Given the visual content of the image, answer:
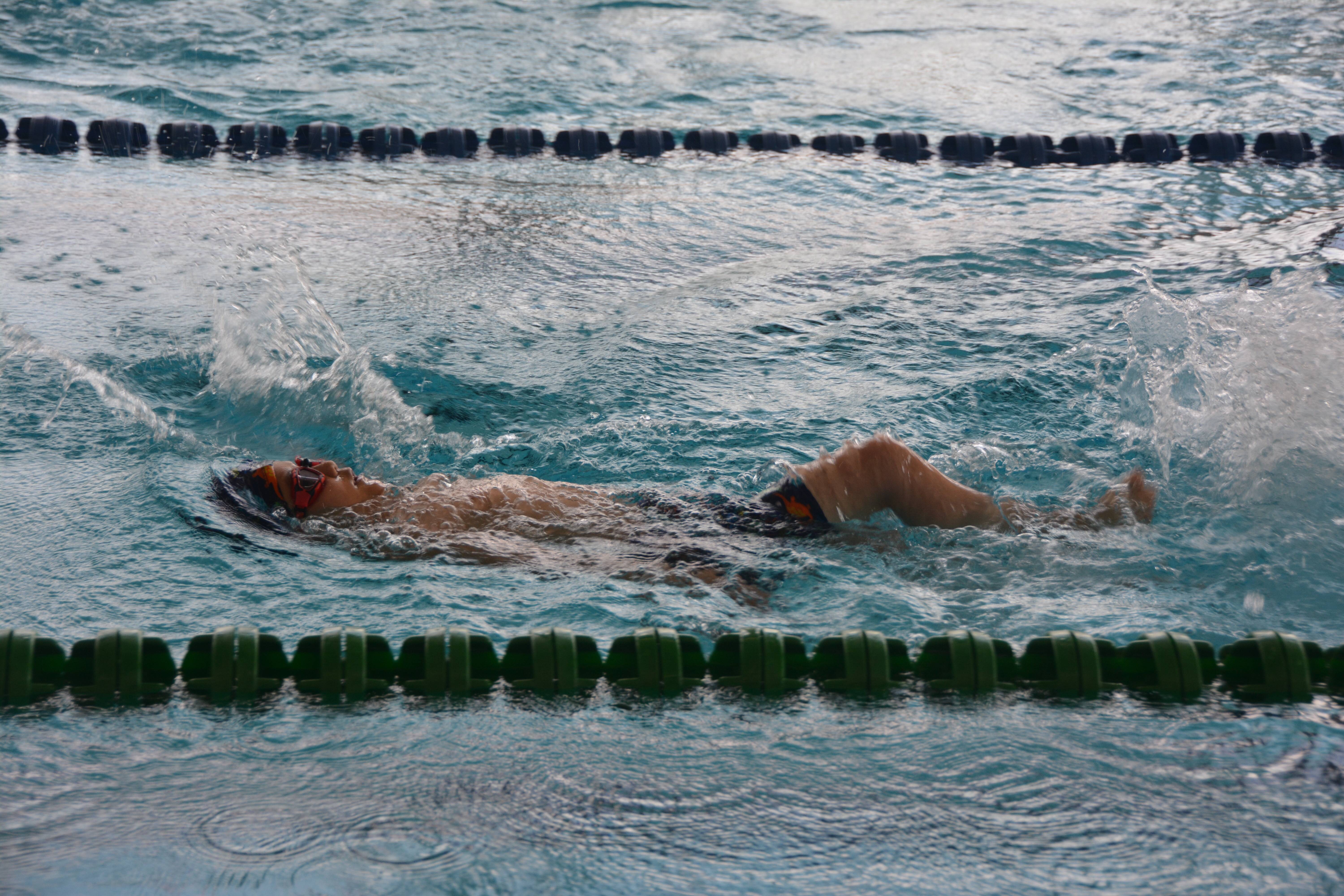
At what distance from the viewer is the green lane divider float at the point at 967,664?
7.51ft

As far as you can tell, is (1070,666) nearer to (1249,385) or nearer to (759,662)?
(759,662)

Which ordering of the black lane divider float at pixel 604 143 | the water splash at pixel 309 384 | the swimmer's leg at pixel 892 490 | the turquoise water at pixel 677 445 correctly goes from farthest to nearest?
the black lane divider float at pixel 604 143
the water splash at pixel 309 384
the swimmer's leg at pixel 892 490
the turquoise water at pixel 677 445

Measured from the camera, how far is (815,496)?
2.79m

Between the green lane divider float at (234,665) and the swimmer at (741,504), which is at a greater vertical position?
the swimmer at (741,504)

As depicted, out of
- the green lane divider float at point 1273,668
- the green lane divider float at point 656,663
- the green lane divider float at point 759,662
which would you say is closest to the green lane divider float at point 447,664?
the green lane divider float at point 656,663

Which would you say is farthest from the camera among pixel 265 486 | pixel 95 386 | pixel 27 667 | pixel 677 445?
pixel 95 386

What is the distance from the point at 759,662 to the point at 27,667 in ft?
5.09

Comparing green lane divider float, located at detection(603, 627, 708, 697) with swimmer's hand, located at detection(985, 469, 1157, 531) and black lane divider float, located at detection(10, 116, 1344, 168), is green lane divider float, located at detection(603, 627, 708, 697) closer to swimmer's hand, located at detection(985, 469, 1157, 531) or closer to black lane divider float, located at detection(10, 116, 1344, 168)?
swimmer's hand, located at detection(985, 469, 1157, 531)

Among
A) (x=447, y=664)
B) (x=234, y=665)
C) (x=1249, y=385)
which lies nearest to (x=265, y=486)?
(x=234, y=665)

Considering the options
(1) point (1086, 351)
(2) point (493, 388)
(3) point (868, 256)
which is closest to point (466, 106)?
(3) point (868, 256)

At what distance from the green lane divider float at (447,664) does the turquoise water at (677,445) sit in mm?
65

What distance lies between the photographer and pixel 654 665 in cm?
232

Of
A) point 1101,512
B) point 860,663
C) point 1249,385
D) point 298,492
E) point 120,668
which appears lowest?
point 120,668

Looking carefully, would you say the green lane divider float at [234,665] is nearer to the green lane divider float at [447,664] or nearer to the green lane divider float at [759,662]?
the green lane divider float at [447,664]
